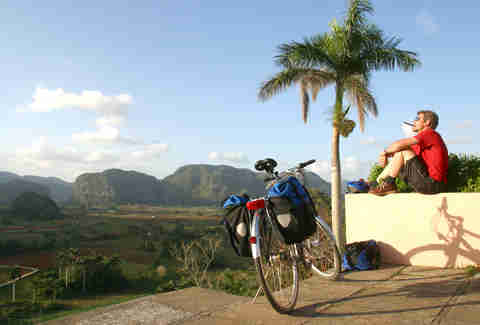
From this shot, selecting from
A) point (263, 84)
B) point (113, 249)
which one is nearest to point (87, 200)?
point (113, 249)

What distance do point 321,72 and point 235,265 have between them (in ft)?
145

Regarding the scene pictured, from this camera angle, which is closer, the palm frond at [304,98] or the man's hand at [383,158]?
the man's hand at [383,158]

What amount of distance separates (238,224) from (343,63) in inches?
411

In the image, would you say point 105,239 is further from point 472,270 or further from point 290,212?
point 290,212

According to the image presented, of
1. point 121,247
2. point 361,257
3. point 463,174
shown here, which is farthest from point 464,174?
point 121,247

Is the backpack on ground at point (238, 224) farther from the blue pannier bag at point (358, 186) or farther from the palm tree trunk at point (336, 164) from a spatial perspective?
the palm tree trunk at point (336, 164)

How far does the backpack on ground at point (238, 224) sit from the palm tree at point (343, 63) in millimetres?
9047

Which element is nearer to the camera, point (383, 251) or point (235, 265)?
point (383, 251)

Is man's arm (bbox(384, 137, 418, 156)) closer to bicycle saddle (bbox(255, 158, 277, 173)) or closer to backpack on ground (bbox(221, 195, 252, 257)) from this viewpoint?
bicycle saddle (bbox(255, 158, 277, 173))

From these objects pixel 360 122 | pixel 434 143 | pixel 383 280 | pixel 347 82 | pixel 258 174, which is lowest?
pixel 383 280

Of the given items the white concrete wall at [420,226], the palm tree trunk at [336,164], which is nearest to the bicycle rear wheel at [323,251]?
the white concrete wall at [420,226]

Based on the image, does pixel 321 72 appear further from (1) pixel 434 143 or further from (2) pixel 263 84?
(1) pixel 434 143

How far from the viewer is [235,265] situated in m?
52.4

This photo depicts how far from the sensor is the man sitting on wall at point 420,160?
460 cm
